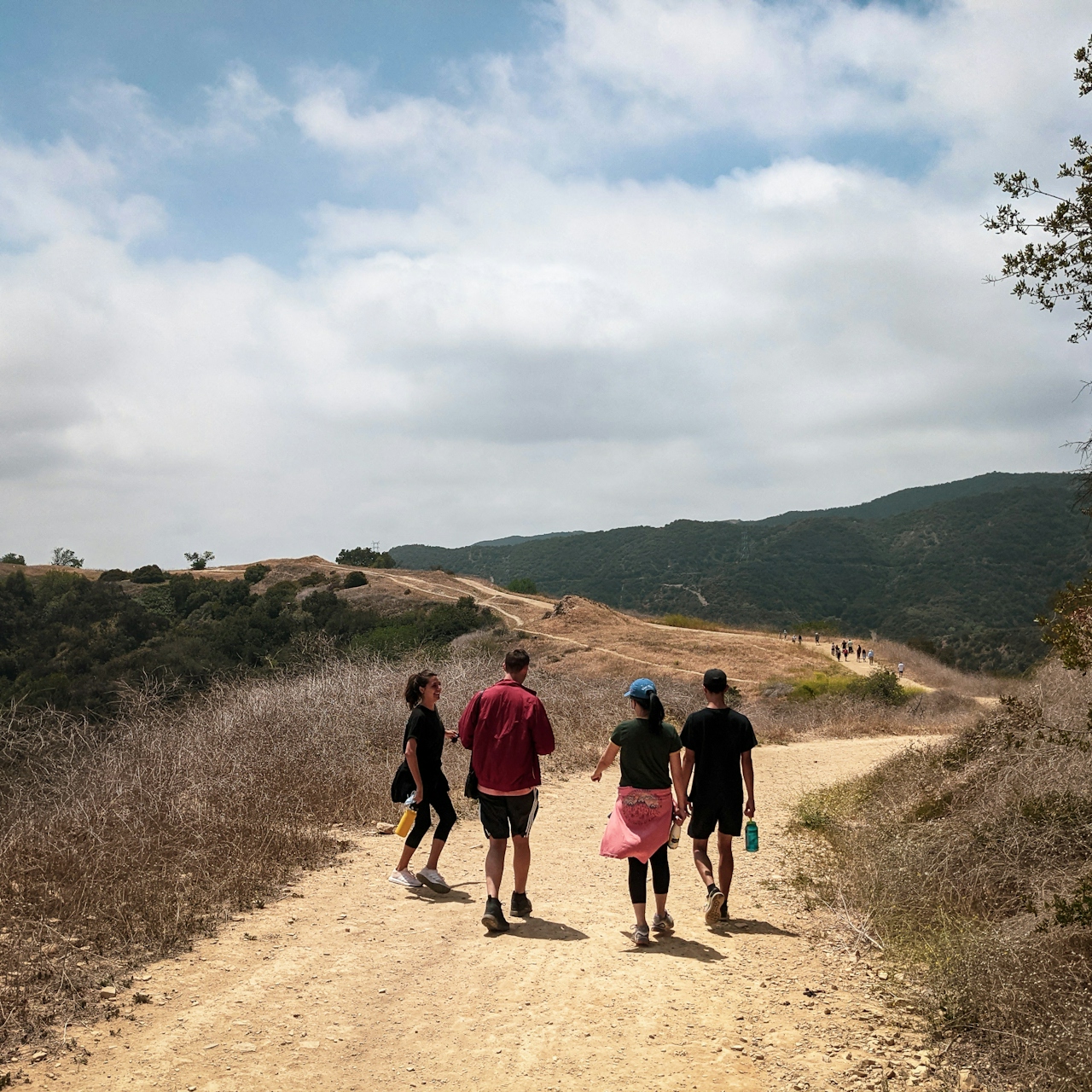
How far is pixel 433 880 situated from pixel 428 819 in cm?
47

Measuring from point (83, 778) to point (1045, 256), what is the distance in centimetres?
1055

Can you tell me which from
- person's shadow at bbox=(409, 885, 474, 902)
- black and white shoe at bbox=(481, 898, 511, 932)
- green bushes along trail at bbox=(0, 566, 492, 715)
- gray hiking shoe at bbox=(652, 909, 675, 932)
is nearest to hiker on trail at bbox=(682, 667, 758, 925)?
gray hiking shoe at bbox=(652, 909, 675, 932)

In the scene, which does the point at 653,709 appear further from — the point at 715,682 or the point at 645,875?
the point at 645,875

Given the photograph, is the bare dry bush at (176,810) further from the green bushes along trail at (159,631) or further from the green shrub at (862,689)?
the green bushes along trail at (159,631)

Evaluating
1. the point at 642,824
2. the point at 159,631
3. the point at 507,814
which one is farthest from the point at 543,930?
the point at 159,631

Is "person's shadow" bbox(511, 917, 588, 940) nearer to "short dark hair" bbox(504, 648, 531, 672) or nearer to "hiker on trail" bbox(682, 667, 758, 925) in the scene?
"hiker on trail" bbox(682, 667, 758, 925)

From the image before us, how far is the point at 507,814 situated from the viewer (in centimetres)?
606

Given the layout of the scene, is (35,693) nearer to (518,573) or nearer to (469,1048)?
(469,1048)

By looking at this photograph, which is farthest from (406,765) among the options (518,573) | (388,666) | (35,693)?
(518,573)

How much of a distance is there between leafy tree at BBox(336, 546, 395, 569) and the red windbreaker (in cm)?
6979

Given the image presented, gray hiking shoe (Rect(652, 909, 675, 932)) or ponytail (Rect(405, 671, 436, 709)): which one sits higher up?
ponytail (Rect(405, 671, 436, 709))

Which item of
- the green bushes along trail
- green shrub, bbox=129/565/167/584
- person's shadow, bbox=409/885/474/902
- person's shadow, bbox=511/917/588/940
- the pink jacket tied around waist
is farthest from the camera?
green shrub, bbox=129/565/167/584

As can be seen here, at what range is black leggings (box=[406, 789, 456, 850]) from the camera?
6.85 metres

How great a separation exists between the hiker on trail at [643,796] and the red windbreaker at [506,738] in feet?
1.99
